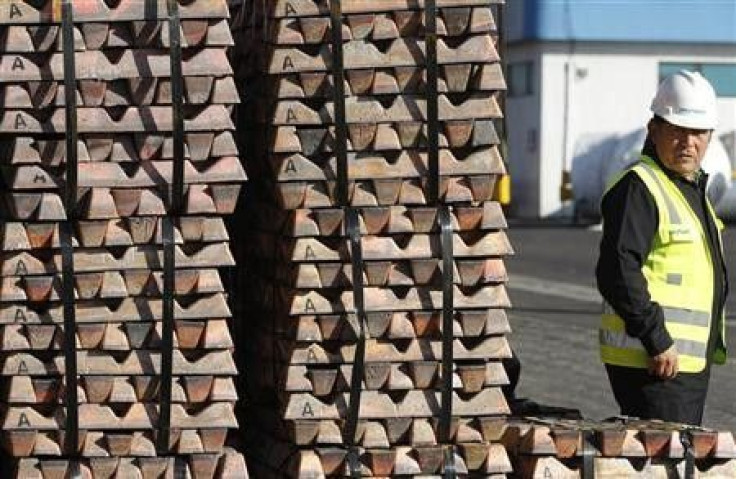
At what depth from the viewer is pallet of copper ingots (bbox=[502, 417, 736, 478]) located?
5660 mm

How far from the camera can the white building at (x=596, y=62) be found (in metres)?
42.5

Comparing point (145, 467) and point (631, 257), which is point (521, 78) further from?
point (145, 467)

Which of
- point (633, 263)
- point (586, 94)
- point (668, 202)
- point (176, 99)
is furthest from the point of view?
point (586, 94)

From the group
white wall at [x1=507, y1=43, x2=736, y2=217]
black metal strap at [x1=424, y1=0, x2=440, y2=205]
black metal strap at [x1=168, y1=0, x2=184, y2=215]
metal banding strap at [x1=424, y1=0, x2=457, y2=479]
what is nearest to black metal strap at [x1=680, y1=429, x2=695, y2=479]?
metal banding strap at [x1=424, y1=0, x2=457, y2=479]

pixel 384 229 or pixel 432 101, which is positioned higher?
pixel 432 101

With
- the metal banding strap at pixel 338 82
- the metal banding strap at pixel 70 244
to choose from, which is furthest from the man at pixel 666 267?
the metal banding strap at pixel 70 244

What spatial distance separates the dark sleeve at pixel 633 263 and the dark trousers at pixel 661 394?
0.19 m

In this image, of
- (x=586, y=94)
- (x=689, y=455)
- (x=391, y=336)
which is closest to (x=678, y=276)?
(x=689, y=455)

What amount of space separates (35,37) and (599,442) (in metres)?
2.25

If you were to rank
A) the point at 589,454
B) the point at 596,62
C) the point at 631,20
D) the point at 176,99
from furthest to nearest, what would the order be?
the point at 596,62 < the point at 631,20 < the point at 589,454 < the point at 176,99

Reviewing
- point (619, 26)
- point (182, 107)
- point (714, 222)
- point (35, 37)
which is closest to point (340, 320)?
point (182, 107)

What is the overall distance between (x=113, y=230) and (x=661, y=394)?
2.20 m

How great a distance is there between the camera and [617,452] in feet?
18.6

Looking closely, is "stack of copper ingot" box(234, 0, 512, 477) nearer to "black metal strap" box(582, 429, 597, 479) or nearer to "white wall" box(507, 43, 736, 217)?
"black metal strap" box(582, 429, 597, 479)
